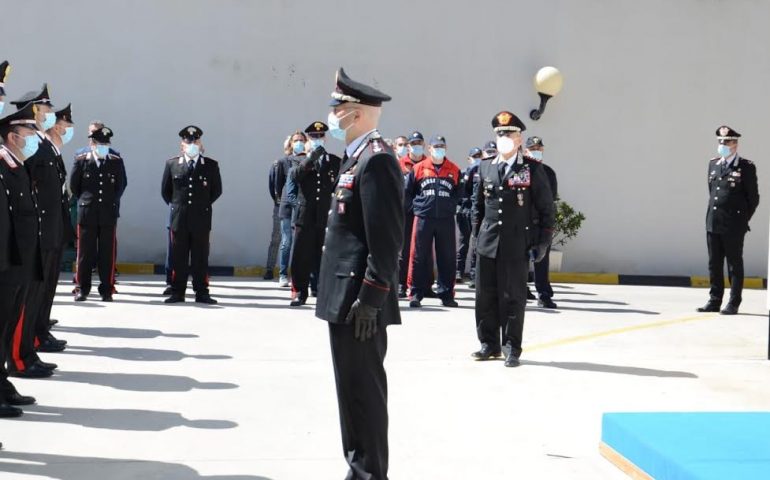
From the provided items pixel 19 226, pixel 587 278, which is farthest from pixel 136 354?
pixel 587 278

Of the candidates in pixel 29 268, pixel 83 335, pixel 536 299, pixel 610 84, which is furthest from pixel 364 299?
pixel 610 84

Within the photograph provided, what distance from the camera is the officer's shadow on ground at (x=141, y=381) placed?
7.21m

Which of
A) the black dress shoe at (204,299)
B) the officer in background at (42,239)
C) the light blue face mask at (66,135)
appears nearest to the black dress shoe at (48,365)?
the officer in background at (42,239)

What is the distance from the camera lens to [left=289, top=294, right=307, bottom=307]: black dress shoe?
12086mm

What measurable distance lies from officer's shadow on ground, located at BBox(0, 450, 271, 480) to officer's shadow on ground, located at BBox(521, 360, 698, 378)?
12.8 ft

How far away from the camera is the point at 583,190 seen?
17375 millimetres

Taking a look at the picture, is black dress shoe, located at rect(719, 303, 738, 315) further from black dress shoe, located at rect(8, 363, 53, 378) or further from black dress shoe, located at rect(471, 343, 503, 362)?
black dress shoe, located at rect(8, 363, 53, 378)

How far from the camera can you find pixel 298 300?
12.2m

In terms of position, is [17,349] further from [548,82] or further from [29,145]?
[548,82]

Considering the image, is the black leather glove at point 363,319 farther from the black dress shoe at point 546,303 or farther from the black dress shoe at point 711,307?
the black dress shoe at point 711,307

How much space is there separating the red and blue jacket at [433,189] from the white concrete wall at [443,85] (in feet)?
13.7

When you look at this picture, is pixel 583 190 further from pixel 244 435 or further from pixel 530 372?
pixel 244 435

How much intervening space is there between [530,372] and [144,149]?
10.2m

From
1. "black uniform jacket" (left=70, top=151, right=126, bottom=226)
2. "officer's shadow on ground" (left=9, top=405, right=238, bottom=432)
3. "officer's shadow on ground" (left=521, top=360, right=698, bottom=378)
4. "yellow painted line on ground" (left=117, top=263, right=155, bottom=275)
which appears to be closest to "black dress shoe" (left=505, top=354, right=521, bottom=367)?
"officer's shadow on ground" (left=521, top=360, right=698, bottom=378)
